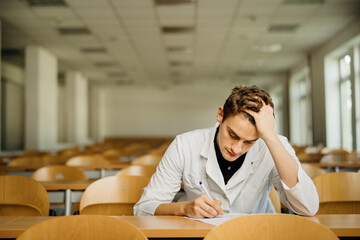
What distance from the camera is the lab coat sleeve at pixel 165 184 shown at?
1.65 metres

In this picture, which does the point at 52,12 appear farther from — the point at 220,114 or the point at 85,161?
the point at 220,114

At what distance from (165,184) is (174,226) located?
0.40m

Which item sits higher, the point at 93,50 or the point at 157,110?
the point at 93,50

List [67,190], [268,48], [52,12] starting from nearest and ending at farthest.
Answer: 1. [67,190]
2. [52,12]
3. [268,48]

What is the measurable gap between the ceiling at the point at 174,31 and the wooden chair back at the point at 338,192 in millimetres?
4551

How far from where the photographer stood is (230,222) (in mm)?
1018

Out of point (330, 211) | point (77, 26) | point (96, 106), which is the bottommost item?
point (330, 211)

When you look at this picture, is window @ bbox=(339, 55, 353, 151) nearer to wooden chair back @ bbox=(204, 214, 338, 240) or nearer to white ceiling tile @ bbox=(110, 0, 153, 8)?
white ceiling tile @ bbox=(110, 0, 153, 8)

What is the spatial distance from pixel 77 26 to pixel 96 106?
9802 millimetres

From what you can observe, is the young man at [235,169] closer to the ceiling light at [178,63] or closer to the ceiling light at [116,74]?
the ceiling light at [178,63]

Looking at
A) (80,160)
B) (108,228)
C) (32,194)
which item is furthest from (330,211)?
(80,160)

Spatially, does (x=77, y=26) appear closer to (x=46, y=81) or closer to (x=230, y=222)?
(x=46, y=81)

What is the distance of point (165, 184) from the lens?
1.68 metres

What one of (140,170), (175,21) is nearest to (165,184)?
(140,170)
